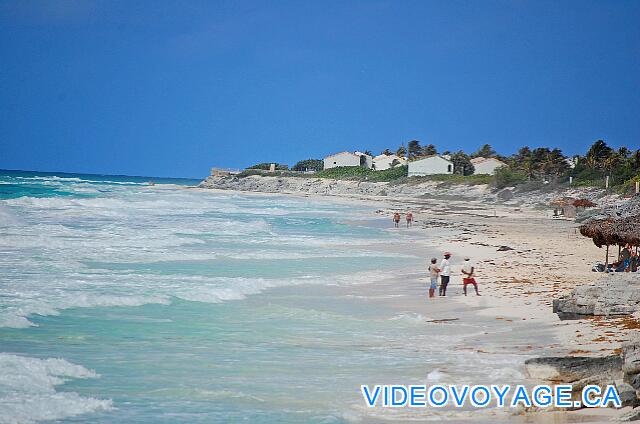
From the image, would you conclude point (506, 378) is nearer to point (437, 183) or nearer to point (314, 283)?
point (314, 283)

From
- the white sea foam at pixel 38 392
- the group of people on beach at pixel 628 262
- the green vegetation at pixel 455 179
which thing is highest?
the green vegetation at pixel 455 179

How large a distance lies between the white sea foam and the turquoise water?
0.07 feet

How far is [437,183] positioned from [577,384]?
79.3 meters

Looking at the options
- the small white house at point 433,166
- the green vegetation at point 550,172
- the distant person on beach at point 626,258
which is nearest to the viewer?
the distant person on beach at point 626,258

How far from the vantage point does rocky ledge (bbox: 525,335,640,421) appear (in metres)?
7.05

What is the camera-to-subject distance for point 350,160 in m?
119

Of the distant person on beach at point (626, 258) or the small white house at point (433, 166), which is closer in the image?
the distant person on beach at point (626, 258)

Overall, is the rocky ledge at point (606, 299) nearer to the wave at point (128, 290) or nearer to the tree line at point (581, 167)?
the wave at point (128, 290)

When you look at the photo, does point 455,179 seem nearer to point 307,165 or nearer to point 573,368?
point 307,165

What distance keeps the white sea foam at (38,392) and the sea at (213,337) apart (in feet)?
0.07

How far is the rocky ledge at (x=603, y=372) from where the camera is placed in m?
7.05

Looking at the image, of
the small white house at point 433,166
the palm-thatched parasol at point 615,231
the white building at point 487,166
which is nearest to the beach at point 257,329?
the palm-thatched parasol at point 615,231

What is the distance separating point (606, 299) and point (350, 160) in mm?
107605

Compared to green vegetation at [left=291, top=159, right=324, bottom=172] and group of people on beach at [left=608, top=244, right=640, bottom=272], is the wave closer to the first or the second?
group of people on beach at [left=608, top=244, right=640, bottom=272]
